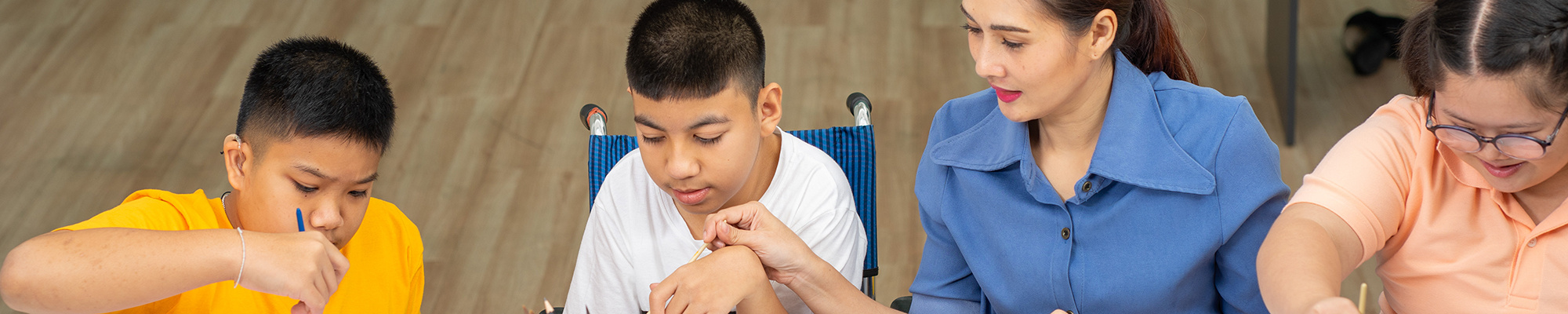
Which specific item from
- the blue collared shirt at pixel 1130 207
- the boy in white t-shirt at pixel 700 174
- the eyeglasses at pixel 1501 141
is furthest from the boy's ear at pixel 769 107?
the eyeglasses at pixel 1501 141

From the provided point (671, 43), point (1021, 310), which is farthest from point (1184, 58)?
point (671, 43)

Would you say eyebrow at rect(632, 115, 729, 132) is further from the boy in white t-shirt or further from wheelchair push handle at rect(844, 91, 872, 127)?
wheelchair push handle at rect(844, 91, 872, 127)

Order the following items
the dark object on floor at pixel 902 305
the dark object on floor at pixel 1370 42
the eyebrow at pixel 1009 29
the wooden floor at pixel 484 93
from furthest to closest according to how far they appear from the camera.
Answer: the dark object on floor at pixel 1370 42 → the wooden floor at pixel 484 93 → the dark object on floor at pixel 902 305 → the eyebrow at pixel 1009 29

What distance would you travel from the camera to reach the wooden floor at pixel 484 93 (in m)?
3.10

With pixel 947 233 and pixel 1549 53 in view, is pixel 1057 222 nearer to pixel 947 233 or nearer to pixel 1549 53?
pixel 947 233

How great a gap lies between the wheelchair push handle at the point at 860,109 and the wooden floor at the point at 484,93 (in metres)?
0.91

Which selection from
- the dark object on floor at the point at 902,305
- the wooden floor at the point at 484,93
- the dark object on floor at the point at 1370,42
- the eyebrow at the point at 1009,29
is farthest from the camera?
the dark object on floor at the point at 1370,42

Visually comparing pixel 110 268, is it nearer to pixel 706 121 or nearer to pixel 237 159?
pixel 237 159

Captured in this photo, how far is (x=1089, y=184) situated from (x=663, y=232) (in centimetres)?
62

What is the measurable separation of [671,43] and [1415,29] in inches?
34.6

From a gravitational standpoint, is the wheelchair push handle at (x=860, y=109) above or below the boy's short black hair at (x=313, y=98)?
below

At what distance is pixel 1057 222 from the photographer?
1531 millimetres

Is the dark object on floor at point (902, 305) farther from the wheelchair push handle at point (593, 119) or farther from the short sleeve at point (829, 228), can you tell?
the wheelchair push handle at point (593, 119)

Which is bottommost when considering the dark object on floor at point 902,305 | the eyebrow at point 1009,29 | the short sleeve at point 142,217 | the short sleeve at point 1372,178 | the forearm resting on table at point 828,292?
the dark object on floor at point 902,305
